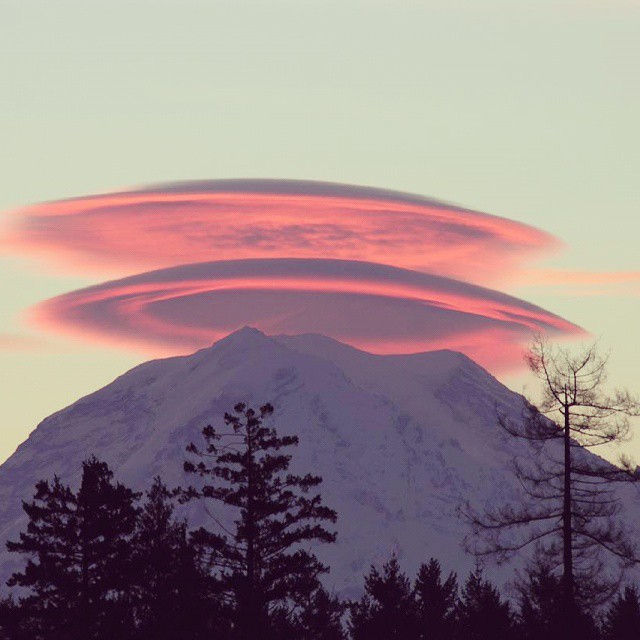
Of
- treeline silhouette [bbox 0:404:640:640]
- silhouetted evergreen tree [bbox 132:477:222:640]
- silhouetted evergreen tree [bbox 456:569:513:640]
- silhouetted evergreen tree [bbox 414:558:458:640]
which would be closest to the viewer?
treeline silhouette [bbox 0:404:640:640]

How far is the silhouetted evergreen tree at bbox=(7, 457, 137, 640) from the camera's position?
5794 cm

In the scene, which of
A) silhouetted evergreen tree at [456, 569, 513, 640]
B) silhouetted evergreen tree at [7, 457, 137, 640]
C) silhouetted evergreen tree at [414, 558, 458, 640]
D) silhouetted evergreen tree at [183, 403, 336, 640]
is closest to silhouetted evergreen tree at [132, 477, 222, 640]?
silhouetted evergreen tree at [7, 457, 137, 640]

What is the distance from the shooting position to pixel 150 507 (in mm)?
74438

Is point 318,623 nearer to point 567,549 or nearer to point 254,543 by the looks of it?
point 254,543

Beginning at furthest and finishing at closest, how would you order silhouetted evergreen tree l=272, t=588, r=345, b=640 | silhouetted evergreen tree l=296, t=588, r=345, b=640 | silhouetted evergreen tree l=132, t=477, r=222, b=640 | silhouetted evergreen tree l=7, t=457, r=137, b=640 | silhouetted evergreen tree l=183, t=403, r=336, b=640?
silhouetted evergreen tree l=296, t=588, r=345, b=640
silhouetted evergreen tree l=272, t=588, r=345, b=640
silhouetted evergreen tree l=132, t=477, r=222, b=640
silhouetted evergreen tree l=7, t=457, r=137, b=640
silhouetted evergreen tree l=183, t=403, r=336, b=640

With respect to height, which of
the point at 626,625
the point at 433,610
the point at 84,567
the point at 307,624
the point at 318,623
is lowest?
the point at 84,567

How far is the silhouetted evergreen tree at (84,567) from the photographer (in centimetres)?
5794

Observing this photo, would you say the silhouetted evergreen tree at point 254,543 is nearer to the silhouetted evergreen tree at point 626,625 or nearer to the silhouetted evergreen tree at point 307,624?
the silhouetted evergreen tree at point 307,624

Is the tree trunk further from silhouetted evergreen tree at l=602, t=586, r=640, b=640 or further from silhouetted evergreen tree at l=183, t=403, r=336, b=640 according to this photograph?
silhouetted evergreen tree at l=602, t=586, r=640, b=640

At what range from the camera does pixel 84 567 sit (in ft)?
195

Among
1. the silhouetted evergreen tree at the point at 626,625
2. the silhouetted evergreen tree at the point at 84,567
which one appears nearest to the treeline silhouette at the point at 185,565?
the silhouetted evergreen tree at the point at 84,567

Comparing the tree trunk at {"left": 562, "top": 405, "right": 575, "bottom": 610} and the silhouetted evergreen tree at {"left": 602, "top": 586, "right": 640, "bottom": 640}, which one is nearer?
the tree trunk at {"left": 562, "top": 405, "right": 575, "bottom": 610}

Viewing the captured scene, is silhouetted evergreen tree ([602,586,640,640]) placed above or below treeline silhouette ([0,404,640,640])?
above

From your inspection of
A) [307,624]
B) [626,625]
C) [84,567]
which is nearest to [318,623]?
[307,624]
